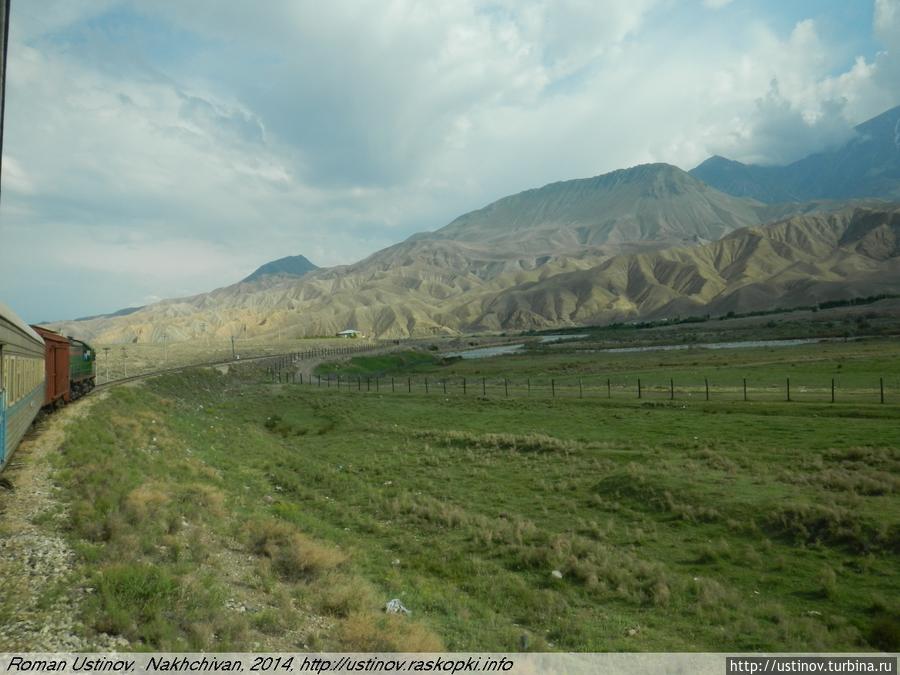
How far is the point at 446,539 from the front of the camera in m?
17.2

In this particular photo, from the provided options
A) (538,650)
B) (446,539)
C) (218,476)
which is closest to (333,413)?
(218,476)

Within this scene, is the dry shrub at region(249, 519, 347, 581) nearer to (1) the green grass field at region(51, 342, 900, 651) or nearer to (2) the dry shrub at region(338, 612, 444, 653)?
(1) the green grass field at region(51, 342, 900, 651)

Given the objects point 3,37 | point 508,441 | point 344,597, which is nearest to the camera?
point 3,37

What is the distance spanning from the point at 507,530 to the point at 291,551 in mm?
7331

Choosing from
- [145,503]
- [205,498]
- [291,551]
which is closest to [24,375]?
[205,498]

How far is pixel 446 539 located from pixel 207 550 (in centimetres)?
759

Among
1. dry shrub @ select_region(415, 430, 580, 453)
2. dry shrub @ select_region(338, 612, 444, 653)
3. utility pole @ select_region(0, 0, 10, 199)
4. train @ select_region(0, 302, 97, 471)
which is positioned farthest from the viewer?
dry shrub @ select_region(415, 430, 580, 453)

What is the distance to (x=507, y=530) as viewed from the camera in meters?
17.6

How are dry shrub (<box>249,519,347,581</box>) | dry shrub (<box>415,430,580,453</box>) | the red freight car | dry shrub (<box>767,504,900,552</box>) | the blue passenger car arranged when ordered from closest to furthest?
dry shrub (<box>249,519,347,581</box>) → the blue passenger car → dry shrub (<box>767,504,900,552</box>) → the red freight car → dry shrub (<box>415,430,580,453</box>)

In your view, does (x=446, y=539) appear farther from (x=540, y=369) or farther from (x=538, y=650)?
(x=540, y=369)

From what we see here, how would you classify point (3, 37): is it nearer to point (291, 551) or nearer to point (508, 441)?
point (291, 551)

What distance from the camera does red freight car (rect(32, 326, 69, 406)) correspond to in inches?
938

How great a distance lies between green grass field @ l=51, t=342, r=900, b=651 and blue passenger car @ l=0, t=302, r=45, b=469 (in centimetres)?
169

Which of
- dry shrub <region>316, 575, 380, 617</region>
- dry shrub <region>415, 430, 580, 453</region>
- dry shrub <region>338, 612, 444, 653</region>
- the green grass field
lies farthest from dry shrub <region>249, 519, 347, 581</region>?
dry shrub <region>415, 430, 580, 453</region>
